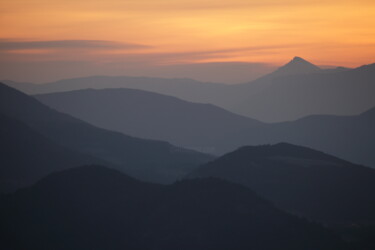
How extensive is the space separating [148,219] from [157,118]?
462 feet

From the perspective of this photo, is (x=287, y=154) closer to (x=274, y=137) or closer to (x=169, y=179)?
(x=169, y=179)

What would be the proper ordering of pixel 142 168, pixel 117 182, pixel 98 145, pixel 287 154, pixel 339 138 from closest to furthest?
pixel 117 182 < pixel 287 154 < pixel 142 168 < pixel 98 145 < pixel 339 138

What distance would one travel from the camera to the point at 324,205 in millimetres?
62969

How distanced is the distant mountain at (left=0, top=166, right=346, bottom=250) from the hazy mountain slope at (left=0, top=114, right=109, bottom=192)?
25.0 metres

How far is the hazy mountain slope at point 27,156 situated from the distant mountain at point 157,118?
88.0 metres

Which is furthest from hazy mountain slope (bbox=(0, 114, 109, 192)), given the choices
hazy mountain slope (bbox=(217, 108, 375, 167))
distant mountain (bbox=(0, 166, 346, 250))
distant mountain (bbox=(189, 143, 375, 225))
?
hazy mountain slope (bbox=(217, 108, 375, 167))

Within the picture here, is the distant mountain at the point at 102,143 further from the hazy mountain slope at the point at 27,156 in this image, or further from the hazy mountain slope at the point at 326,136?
the hazy mountain slope at the point at 326,136

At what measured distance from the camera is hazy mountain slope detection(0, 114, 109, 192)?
80.2 metres

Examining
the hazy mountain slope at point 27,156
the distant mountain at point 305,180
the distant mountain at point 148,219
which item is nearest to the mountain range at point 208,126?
the hazy mountain slope at point 27,156

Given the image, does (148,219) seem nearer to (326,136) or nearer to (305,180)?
(305,180)

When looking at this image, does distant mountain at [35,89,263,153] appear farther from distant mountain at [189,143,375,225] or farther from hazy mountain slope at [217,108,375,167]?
distant mountain at [189,143,375,225]

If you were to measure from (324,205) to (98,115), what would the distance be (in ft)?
439

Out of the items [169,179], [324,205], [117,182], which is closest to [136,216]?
[117,182]

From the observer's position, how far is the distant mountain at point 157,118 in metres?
183
